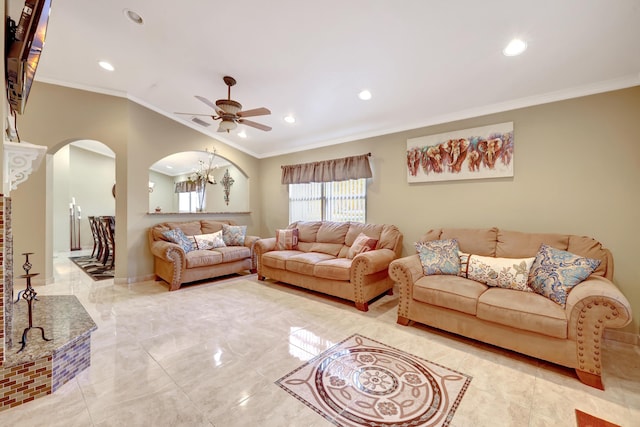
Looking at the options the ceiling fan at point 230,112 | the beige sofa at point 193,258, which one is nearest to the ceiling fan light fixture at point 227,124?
the ceiling fan at point 230,112

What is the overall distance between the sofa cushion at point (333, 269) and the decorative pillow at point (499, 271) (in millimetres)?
1295

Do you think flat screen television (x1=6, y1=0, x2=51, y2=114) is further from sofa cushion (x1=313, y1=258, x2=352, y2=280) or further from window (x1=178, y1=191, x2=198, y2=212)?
window (x1=178, y1=191, x2=198, y2=212)

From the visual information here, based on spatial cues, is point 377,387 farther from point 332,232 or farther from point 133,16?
point 133,16

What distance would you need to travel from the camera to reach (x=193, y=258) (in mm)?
4121

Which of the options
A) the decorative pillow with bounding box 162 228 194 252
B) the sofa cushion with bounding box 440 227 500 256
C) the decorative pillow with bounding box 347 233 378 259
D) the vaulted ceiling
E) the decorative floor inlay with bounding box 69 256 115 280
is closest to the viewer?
the vaulted ceiling

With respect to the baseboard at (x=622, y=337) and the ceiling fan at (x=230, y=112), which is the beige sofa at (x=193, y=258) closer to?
the ceiling fan at (x=230, y=112)

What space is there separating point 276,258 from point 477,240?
9.05ft

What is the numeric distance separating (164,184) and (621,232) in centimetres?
1156

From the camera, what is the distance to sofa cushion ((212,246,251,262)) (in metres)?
4.54

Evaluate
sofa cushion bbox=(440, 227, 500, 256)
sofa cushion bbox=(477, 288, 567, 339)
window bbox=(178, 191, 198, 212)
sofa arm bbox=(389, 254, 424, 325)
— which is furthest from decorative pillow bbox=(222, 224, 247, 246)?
window bbox=(178, 191, 198, 212)

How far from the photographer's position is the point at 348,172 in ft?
14.8

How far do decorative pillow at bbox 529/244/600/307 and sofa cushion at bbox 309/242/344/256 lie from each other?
2446 mm

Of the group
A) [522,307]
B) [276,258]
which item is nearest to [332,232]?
[276,258]

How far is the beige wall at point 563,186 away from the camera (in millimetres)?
2572
